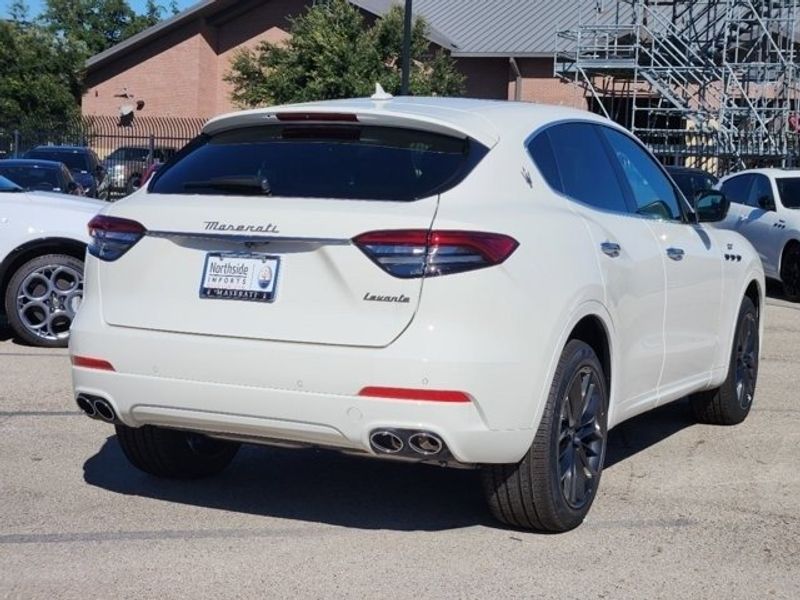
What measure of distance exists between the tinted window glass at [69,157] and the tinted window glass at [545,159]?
24113mm

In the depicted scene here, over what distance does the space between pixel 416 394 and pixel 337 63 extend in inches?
1046

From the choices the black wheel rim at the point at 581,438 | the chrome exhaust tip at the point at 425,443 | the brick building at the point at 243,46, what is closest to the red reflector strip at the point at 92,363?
the chrome exhaust tip at the point at 425,443

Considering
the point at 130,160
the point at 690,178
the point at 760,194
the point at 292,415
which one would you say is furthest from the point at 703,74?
the point at 292,415

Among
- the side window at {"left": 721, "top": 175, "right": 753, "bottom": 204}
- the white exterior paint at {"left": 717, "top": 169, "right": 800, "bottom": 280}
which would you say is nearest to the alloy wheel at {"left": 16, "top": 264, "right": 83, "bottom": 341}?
the white exterior paint at {"left": 717, "top": 169, "right": 800, "bottom": 280}

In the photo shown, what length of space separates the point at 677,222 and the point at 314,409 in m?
2.77

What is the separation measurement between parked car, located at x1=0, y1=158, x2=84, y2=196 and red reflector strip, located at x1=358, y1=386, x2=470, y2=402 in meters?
15.4

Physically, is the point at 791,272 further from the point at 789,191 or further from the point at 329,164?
the point at 329,164

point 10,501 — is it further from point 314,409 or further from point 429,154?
point 429,154

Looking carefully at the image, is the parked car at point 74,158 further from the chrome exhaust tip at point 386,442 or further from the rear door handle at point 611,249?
the chrome exhaust tip at point 386,442

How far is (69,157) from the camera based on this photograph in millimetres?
29125

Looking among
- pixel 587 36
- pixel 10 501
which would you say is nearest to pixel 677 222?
pixel 10 501

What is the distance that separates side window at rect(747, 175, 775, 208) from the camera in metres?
16.9

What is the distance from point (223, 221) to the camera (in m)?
5.23

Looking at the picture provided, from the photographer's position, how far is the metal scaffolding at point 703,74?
3100 cm
